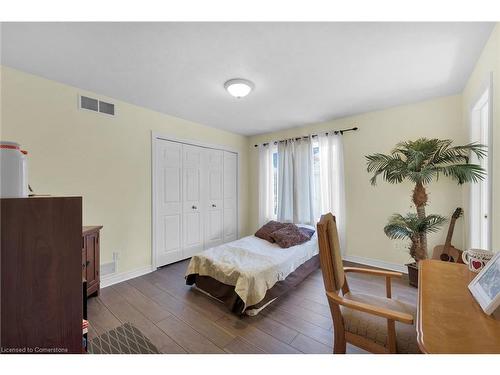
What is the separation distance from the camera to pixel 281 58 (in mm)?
1862

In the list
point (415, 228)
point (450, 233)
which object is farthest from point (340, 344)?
point (450, 233)

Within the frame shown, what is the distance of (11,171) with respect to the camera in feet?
2.55

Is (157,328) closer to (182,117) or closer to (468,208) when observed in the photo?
(182,117)

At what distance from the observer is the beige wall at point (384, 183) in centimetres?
269

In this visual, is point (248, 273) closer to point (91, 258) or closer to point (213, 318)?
point (213, 318)

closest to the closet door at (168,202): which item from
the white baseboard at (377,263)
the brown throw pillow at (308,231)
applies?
the brown throw pillow at (308,231)

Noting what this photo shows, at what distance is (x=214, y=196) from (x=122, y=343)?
2.64 m

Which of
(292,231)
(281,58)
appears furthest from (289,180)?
(281,58)

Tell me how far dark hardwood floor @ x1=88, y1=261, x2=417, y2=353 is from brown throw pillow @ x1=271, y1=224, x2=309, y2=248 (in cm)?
54

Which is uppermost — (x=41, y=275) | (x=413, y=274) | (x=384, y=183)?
(x=384, y=183)

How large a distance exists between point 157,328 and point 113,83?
252 centimetres

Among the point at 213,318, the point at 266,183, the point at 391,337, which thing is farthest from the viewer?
the point at 266,183
